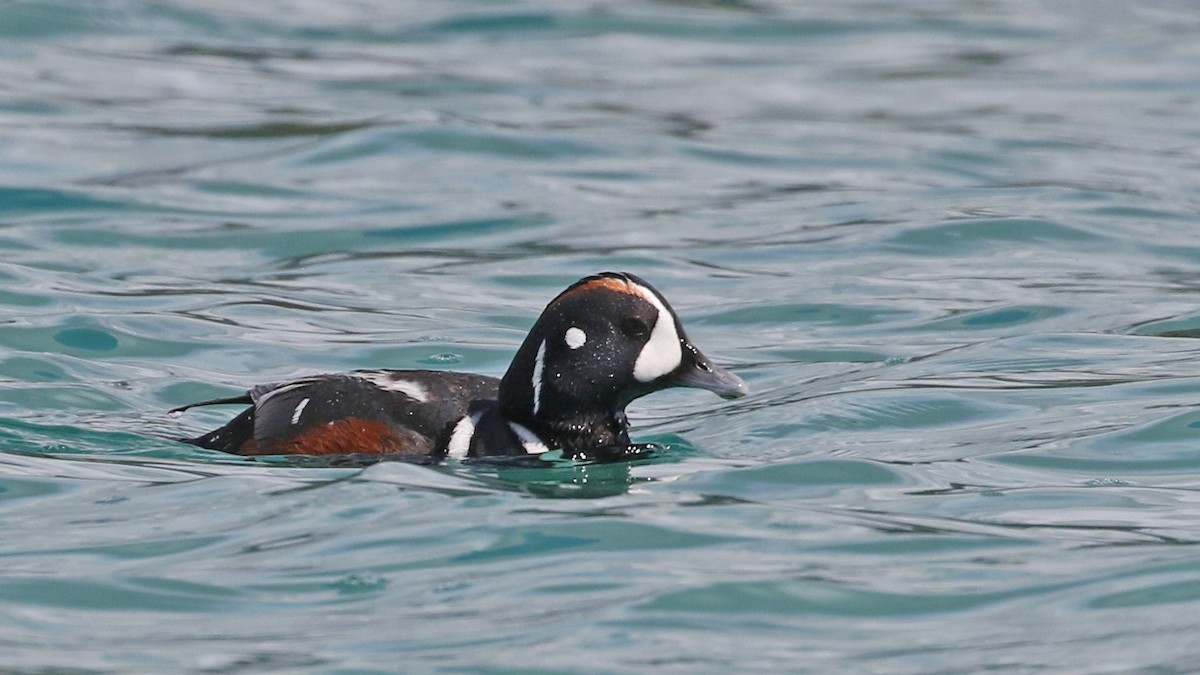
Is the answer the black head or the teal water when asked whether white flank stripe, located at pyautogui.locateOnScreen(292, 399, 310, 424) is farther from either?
the black head

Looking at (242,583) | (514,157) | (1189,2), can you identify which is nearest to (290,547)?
(242,583)

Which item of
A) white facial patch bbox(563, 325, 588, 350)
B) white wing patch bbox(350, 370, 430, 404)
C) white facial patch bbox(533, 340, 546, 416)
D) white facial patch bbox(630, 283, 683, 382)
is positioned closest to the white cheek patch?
white facial patch bbox(630, 283, 683, 382)

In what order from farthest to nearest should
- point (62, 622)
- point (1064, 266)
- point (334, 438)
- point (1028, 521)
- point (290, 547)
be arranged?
1. point (1064, 266)
2. point (334, 438)
3. point (1028, 521)
4. point (290, 547)
5. point (62, 622)

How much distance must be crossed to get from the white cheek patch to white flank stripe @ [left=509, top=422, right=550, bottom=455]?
1.46ft

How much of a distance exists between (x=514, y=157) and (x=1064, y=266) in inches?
197

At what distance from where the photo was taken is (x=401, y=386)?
26.3 ft

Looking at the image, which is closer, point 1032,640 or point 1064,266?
point 1032,640

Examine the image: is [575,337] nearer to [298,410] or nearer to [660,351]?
[660,351]

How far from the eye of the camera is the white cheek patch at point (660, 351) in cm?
789

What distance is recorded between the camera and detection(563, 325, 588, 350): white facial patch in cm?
788

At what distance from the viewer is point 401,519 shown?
7035 mm

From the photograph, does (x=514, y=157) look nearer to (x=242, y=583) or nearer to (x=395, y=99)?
(x=395, y=99)

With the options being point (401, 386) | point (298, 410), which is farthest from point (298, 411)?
point (401, 386)

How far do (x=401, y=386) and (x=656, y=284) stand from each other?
5.00 metres
